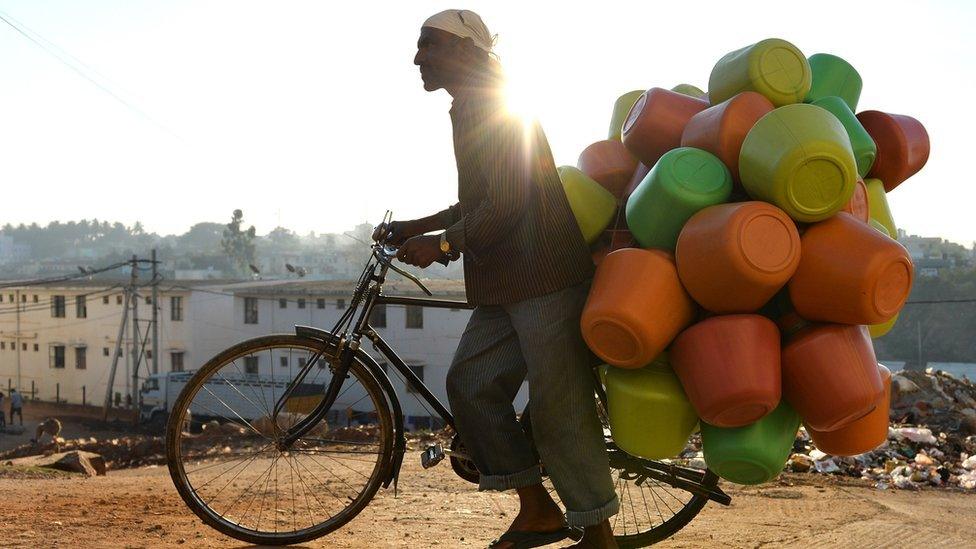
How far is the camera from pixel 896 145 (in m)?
2.72

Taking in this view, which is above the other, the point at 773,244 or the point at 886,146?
the point at 886,146

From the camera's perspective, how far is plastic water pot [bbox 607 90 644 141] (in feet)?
10.2

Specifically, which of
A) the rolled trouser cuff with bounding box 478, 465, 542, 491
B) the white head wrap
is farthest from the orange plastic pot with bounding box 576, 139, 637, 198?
the rolled trouser cuff with bounding box 478, 465, 542, 491

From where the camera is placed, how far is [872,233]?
2.24 meters

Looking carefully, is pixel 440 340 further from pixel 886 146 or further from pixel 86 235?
pixel 86 235

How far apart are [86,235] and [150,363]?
133579 mm

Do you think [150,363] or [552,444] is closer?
[552,444]

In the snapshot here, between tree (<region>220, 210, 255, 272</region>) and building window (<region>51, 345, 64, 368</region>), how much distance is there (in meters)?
34.7

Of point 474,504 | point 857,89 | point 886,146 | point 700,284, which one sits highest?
point 857,89

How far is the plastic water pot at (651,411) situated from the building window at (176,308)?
36972mm

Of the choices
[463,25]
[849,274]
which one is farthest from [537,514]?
[463,25]

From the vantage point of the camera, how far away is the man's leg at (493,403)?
8.96ft

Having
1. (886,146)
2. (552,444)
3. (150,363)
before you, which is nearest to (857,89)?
(886,146)

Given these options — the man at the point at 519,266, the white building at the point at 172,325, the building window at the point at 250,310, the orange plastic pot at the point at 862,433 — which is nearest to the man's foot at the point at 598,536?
the man at the point at 519,266
